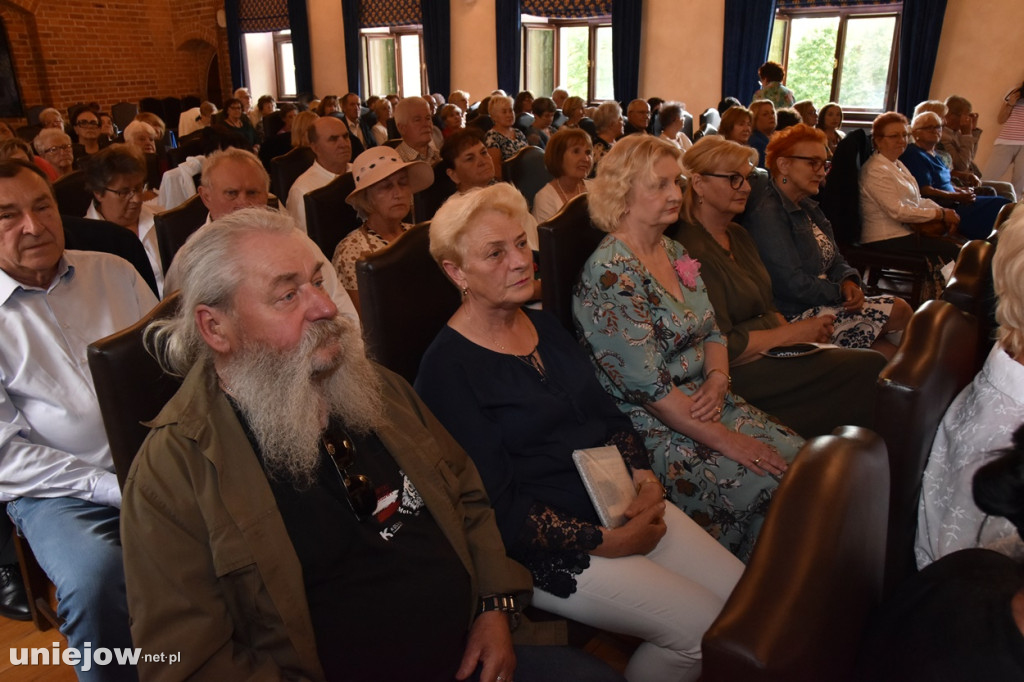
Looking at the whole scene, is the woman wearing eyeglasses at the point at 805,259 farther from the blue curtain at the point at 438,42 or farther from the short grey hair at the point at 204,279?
the blue curtain at the point at 438,42

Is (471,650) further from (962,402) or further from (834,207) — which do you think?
(834,207)

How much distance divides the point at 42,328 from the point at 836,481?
195 cm

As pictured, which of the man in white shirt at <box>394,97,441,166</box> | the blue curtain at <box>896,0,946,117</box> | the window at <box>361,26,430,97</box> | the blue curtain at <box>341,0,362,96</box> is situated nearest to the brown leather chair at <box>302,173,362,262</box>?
the man in white shirt at <box>394,97,441,166</box>

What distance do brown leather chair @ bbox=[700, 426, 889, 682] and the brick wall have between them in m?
13.7

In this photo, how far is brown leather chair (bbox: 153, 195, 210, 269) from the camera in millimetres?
2852

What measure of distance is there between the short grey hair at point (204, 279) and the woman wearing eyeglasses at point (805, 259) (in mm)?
2348

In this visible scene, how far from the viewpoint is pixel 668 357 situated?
2.18 m

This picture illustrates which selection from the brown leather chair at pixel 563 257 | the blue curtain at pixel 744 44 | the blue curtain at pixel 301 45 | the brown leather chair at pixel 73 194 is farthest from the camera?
the blue curtain at pixel 301 45

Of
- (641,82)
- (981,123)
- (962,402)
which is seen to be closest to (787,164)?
(962,402)

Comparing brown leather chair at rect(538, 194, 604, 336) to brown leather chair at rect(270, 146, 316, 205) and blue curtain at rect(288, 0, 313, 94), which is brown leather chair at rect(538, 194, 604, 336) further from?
blue curtain at rect(288, 0, 313, 94)

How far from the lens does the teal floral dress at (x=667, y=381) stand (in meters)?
1.99

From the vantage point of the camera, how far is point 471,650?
1385mm

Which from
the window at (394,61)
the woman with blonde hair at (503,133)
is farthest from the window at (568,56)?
the woman with blonde hair at (503,133)

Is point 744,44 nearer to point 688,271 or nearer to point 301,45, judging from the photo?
point 688,271
